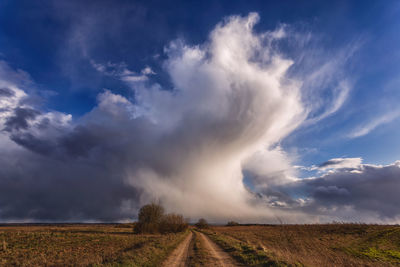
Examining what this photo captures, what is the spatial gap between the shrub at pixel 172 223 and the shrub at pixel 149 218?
2.45 m

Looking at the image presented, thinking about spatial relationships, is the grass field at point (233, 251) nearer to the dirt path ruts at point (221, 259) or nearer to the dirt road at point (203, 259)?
the dirt road at point (203, 259)

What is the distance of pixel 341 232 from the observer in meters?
48.8

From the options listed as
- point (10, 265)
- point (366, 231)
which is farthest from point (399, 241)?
point (10, 265)

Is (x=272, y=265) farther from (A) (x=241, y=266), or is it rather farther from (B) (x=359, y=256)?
(B) (x=359, y=256)

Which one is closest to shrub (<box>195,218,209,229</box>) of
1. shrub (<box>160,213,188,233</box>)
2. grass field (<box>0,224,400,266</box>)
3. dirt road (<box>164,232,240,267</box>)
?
shrub (<box>160,213,188,233</box>)

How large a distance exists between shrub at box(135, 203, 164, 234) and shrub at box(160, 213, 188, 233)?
8.05ft

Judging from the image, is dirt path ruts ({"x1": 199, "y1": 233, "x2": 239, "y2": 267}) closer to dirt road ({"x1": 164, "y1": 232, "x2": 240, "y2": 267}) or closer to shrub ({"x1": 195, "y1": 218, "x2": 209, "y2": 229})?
dirt road ({"x1": 164, "y1": 232, "x2": 240, "y2": 267})

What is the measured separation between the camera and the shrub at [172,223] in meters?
86.1

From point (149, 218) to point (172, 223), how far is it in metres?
11.5

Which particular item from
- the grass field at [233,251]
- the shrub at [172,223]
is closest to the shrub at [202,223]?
the shrub at [172,223]

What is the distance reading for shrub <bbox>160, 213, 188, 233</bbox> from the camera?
282 ft

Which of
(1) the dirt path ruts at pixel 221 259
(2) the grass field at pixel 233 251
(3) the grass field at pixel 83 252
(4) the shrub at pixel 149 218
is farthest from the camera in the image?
(4) the shrub at pixel 149 218

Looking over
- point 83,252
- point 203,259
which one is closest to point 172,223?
point 83,252

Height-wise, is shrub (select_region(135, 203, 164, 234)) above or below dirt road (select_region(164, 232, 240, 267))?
above
